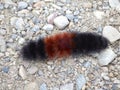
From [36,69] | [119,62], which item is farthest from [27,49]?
[119,62]

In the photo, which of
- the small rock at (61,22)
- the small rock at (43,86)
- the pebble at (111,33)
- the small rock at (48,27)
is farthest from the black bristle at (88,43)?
the small rock at (43,86)

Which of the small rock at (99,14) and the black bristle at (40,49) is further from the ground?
the small rock at (99,14)

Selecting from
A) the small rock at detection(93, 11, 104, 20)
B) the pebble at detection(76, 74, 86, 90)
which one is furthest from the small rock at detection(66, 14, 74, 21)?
the pebble at detection(76, 74, 86, 90)

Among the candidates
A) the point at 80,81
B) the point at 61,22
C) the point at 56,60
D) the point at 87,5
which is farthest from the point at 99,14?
the point at 80,81

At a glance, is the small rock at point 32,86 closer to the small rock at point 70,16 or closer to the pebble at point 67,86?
the pebble at point 67,86

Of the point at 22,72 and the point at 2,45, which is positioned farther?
A: the point at 2,45

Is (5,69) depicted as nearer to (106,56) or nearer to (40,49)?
(40,49)

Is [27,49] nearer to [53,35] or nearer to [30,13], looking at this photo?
[53,35]

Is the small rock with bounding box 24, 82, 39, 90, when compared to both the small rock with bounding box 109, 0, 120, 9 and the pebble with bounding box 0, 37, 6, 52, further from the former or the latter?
the small rock with bounding box 109, 0, 120, 9
